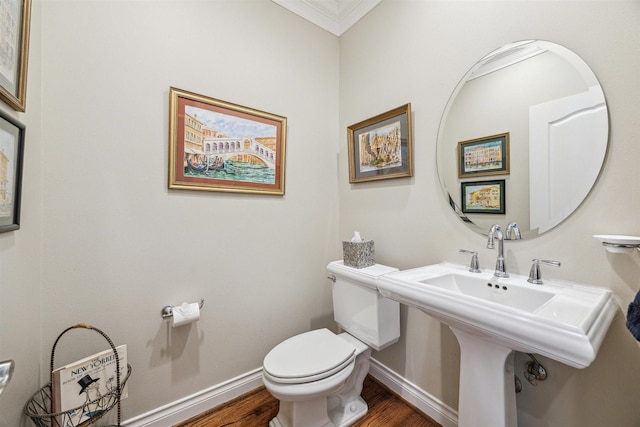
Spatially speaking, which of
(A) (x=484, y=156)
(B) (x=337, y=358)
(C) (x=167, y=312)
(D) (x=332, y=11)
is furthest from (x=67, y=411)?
(D) (x=332, y=11)

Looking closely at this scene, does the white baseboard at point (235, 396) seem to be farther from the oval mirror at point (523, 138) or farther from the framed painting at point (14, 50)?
the framed painting at point (14, 50)

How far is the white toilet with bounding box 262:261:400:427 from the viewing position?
3.76ft

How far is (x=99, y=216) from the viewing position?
3.88 ft

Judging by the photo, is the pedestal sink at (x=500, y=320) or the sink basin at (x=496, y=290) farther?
the sink basin at (x=496, y=290)

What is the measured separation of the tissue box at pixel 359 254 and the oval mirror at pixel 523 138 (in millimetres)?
517

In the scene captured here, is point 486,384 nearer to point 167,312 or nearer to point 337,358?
point 337,358

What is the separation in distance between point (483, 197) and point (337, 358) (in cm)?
103

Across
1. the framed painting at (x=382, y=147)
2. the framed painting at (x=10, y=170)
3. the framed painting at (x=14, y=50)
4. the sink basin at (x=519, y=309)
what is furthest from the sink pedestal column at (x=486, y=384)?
the framed painting at (x=14, y=50)

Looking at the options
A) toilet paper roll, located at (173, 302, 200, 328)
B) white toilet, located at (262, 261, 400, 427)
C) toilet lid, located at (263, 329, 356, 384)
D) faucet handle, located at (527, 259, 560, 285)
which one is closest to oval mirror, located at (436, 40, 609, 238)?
faucet handle, located at (527, 259, 560, 285)

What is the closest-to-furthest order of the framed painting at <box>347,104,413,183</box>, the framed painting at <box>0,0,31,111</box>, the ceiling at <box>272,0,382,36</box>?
the framed painting at <box>0,0,31,111</box> < the framed painting at <box>347,104,413,183</box> < the ceiling at <box>272,0,382,36</box>

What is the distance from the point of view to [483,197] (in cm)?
120

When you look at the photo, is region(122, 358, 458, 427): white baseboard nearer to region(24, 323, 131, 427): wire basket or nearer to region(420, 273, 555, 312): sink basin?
region(24, 323, 131, 427): wire basket

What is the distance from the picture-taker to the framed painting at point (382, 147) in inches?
59.4

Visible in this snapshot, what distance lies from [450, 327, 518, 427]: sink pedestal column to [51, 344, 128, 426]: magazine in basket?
1443 millimetres
